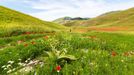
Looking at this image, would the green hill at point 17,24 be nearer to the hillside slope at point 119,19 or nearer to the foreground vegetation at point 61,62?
the foreground vegetation at point 61,62

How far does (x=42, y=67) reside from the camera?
8758 mm

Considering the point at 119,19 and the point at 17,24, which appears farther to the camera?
the point at 119,19

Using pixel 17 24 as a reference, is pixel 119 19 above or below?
below

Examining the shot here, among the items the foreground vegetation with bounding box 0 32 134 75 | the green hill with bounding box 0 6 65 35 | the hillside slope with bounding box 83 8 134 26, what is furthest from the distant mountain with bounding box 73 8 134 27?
the foreground vegetation with bounding box 0 32 134 75

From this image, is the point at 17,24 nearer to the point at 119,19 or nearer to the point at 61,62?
the point at 61,62

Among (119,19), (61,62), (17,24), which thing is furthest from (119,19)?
(61,62)

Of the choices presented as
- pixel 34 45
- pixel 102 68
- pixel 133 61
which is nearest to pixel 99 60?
pixel 102 68

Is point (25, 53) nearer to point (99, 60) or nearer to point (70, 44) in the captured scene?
point (70, 44)

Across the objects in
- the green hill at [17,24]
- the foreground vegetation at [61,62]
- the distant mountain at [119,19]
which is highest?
the foreground vegetation at [61,62]

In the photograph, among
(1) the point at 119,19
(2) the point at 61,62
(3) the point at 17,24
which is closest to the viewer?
(2) the point at 61,62

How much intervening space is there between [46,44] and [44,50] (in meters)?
0.48

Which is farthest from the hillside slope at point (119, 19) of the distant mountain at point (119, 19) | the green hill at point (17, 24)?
the green hill at point (17, 24)

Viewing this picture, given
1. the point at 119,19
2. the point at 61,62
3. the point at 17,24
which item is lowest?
the point at 119,19

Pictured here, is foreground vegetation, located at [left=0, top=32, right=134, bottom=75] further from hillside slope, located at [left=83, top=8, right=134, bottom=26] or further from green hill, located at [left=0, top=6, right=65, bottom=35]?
hillside slope, located at [left=83, top=8, right=134, bottom=26]
